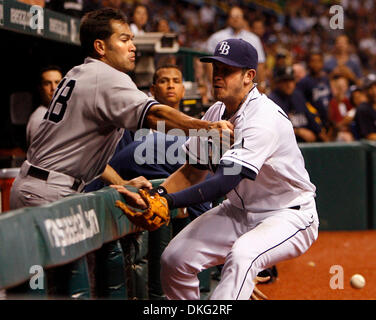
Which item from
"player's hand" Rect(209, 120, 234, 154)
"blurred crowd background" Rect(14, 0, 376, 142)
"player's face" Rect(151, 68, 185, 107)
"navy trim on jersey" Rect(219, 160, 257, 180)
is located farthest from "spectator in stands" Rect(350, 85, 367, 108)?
"navy trim on jersey" Rect(219, 160, 257, 180)

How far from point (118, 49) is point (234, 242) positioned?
1.25 m

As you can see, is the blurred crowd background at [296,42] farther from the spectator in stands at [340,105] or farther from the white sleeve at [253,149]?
the white sleeve at [253,149]

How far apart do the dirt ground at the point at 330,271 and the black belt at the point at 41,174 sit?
248cm

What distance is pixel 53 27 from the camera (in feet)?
19.7

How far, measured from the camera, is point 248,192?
150 inches

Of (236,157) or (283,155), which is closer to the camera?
(236,157)

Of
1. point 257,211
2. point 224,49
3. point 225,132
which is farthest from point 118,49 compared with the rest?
point 257,211

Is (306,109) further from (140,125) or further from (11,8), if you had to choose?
(140,125)

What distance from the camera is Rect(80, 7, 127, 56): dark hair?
371 cm


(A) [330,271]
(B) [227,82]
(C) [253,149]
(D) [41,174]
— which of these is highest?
(B) [227,82]

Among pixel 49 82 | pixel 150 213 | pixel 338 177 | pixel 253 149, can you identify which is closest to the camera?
pixel 150 213

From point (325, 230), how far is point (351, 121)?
2.13 metres

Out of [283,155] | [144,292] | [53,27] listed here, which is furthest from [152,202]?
[53,27]

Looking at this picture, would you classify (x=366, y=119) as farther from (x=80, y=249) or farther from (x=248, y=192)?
(x=80, y=249)
